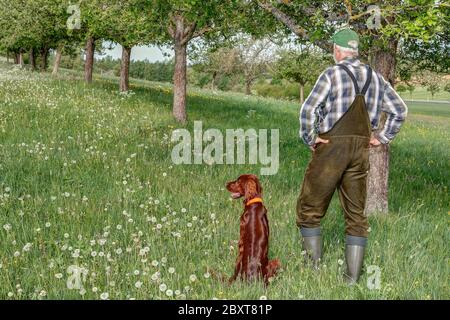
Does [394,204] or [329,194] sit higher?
[329,194]

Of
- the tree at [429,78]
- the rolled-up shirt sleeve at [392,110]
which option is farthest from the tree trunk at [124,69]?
the rolled-up shirt sleeve at [392,110]

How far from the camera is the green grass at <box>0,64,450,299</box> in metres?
4.85

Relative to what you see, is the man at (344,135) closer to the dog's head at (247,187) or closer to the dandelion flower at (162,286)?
the dog's head at (247,187)

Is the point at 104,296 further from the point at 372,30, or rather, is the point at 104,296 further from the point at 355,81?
the point at 372,30

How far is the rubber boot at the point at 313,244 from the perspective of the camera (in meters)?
5.27

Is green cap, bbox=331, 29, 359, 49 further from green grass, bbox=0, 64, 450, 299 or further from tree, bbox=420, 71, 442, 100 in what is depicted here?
tree, bbox=420, 71, 442, 100

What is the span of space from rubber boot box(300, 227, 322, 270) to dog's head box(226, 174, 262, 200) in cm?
85

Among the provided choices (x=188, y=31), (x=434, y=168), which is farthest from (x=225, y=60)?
(x=434, y=168)

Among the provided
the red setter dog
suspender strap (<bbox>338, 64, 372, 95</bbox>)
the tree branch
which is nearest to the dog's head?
the red setter dog

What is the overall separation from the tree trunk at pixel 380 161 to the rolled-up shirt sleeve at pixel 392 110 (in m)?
1.97

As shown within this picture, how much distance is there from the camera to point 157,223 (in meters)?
6.59

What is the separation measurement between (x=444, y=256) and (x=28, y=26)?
24673 millimetres
